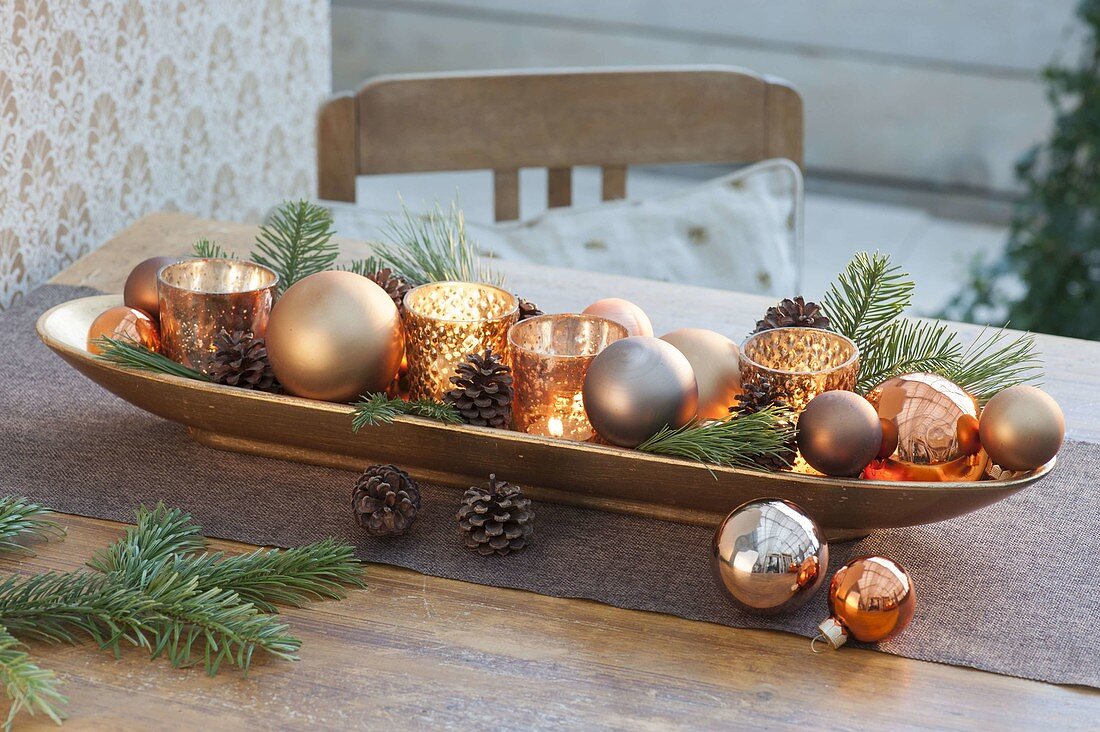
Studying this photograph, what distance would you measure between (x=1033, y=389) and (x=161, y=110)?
908 millimetres

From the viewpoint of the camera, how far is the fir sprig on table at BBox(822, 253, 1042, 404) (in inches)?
28.1

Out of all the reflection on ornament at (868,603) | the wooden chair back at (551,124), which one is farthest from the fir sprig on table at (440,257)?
the wooden chair back at (551,124)

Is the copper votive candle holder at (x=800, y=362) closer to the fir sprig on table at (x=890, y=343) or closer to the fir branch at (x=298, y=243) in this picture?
the fir sprig on table at (x=890, y=343)

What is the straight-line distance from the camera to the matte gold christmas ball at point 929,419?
645 millimetres

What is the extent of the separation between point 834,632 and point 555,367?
0.71ft

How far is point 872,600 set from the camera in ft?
1.91

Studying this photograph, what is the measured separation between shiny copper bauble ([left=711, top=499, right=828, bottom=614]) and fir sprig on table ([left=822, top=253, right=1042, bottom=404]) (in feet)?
0.47

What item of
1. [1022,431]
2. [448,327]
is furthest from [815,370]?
[448,327]

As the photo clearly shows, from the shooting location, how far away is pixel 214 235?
1.11 metres

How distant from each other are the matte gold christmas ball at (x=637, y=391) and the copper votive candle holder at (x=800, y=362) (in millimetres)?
46

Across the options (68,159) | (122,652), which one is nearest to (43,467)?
(122,652)

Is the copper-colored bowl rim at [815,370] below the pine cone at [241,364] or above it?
above

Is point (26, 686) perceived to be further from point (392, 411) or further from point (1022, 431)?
point (1022, 431)

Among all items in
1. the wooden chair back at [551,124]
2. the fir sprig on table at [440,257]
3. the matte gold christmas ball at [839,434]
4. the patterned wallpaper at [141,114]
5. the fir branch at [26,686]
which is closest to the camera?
the fir branch at [26,686]
